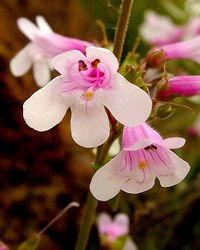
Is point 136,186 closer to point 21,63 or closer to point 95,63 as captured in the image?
point 95,63

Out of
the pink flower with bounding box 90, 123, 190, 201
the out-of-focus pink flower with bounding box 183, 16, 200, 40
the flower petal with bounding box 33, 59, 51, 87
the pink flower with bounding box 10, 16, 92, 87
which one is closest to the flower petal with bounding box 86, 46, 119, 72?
the pink flower with bounding box 90, 123, 190, 201

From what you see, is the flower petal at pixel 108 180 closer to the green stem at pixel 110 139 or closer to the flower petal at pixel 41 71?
the green stem at pixel 110 139

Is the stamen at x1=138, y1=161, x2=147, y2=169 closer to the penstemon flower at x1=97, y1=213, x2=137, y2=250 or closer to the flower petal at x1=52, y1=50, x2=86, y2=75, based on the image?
the flower petal at x1=52, y1=50, x2=86, y2=75

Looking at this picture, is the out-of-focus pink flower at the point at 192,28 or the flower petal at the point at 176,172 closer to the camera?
the flower petal at the point at 176,172

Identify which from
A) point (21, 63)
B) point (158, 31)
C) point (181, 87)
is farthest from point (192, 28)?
point (181, 87)

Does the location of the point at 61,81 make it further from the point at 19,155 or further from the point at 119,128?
the point at 19,155

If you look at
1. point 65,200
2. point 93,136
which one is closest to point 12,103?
point 65,200

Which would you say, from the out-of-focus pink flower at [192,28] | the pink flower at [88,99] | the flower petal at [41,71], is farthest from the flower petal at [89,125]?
the out-of-focus pink flower at [192,28]
